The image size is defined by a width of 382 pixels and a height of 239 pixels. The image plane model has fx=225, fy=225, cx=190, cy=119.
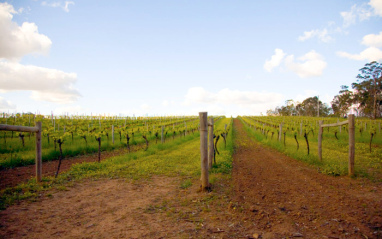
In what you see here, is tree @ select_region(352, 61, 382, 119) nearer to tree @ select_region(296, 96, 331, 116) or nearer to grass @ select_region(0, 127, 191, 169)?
tree @ select_region(296, 96, 331, 116)

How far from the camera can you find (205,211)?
470 cm

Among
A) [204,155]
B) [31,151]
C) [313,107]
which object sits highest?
[313,107]

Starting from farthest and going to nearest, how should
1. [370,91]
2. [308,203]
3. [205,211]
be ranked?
1. [370,91]
2. [308,203]
3. [205,211]

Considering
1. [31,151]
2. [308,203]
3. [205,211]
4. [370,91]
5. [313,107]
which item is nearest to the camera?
[205,211]

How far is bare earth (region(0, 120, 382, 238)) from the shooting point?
384 centimetres

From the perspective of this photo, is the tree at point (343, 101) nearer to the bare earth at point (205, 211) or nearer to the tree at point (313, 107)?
the tree at point (313, 107)

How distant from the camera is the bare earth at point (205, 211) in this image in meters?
3.84

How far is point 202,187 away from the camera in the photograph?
19.8 ft

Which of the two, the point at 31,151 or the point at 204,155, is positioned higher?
the point at 204,155

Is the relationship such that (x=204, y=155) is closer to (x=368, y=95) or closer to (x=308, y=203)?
(x=308, y=203)

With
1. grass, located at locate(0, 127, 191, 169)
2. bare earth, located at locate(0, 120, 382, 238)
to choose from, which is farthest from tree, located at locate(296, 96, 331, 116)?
bare earth, located at locate(0, 120, 382, 238)

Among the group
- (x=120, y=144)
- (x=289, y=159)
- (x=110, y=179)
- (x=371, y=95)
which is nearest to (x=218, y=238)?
(x=110, y=179)

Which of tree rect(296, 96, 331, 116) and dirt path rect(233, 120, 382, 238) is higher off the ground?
tree rect(296, 96, 331, 116)

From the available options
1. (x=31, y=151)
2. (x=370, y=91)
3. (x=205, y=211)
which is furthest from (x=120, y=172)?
(x=370, y=91)
